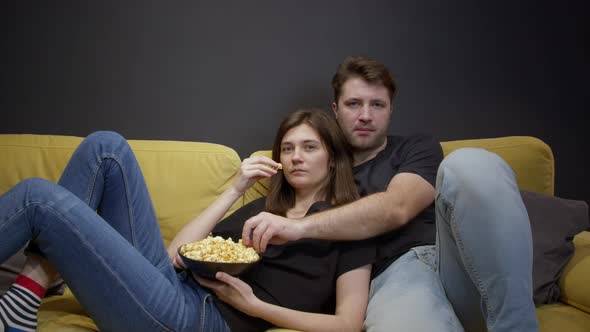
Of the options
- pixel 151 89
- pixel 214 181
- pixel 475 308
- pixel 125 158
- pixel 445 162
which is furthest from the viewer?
pixel 151 89

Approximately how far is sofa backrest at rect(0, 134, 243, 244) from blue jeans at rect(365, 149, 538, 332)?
975mm

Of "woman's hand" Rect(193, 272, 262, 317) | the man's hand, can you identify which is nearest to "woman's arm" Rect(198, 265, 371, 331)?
"woman's hand" Rect(193, 272, 262, 317)

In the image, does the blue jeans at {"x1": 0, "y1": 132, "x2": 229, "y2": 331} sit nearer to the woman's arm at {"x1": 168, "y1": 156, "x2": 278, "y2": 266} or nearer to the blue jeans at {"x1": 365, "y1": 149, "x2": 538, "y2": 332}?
the woman's arm at {"x1": 168, "y1": 156, "x2": 278, "y2": 266}

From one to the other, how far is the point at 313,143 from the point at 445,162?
683mm

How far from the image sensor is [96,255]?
1227mm

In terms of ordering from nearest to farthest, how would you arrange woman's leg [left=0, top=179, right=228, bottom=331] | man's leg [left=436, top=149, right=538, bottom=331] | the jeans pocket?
man's leg [left=436, top=149, right=538, bottom=331]
woman's leg [left=0, top=179, right=228, bottom=331]
the jeans pocket

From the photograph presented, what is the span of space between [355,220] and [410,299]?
29cm

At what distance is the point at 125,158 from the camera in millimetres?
1479

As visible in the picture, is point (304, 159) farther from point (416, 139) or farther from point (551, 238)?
point (551, 238)

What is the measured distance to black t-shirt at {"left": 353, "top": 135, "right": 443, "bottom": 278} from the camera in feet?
5.56

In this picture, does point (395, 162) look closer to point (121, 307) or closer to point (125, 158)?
point (125, 158)

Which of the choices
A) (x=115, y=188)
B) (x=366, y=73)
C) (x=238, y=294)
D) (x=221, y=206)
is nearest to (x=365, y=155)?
(x=366, y=73)

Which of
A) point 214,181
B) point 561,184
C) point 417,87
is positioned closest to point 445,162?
point 214,181

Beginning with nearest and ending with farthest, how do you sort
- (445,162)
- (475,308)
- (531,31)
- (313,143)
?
Answer: (445,162)
(475,308)
(313,143)
(531,31)
